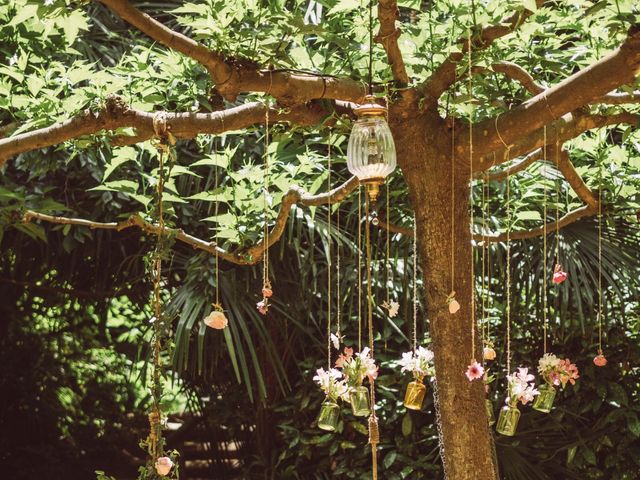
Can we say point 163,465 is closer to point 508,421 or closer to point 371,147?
point 371,147

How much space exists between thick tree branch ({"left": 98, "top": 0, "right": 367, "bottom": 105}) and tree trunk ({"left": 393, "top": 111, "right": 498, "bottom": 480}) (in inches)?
8.9

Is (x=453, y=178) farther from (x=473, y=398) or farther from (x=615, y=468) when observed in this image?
(x=615, y=468)

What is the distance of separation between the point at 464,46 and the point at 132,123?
0.94 meters

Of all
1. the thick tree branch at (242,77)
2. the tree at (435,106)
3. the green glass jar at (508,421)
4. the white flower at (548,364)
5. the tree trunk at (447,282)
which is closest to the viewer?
the thick tree branch at (242,77)

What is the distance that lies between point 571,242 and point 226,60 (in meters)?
2.44

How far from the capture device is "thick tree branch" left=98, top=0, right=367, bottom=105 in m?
2.21

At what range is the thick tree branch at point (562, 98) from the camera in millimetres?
2160

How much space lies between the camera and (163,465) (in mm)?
2078

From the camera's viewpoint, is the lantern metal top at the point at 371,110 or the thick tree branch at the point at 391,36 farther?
the thick tree branch at the point at 391,36

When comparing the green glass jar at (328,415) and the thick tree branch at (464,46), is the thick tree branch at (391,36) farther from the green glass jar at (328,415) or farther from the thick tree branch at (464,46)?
the green glass jar at (328,415)

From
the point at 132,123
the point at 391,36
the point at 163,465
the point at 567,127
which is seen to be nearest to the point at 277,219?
the point at 132,123

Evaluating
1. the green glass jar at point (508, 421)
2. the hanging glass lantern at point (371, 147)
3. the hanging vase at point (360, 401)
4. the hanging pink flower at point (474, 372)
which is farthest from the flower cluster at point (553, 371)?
the hanging glass lantern at point (371, 147)

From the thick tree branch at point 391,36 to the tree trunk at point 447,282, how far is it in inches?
5.5

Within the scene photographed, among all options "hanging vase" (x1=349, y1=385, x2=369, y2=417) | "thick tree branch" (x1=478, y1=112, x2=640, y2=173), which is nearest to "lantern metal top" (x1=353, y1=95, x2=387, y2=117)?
"thick tree branch" (x1=478, y1=112, x2=640, y2=173)
